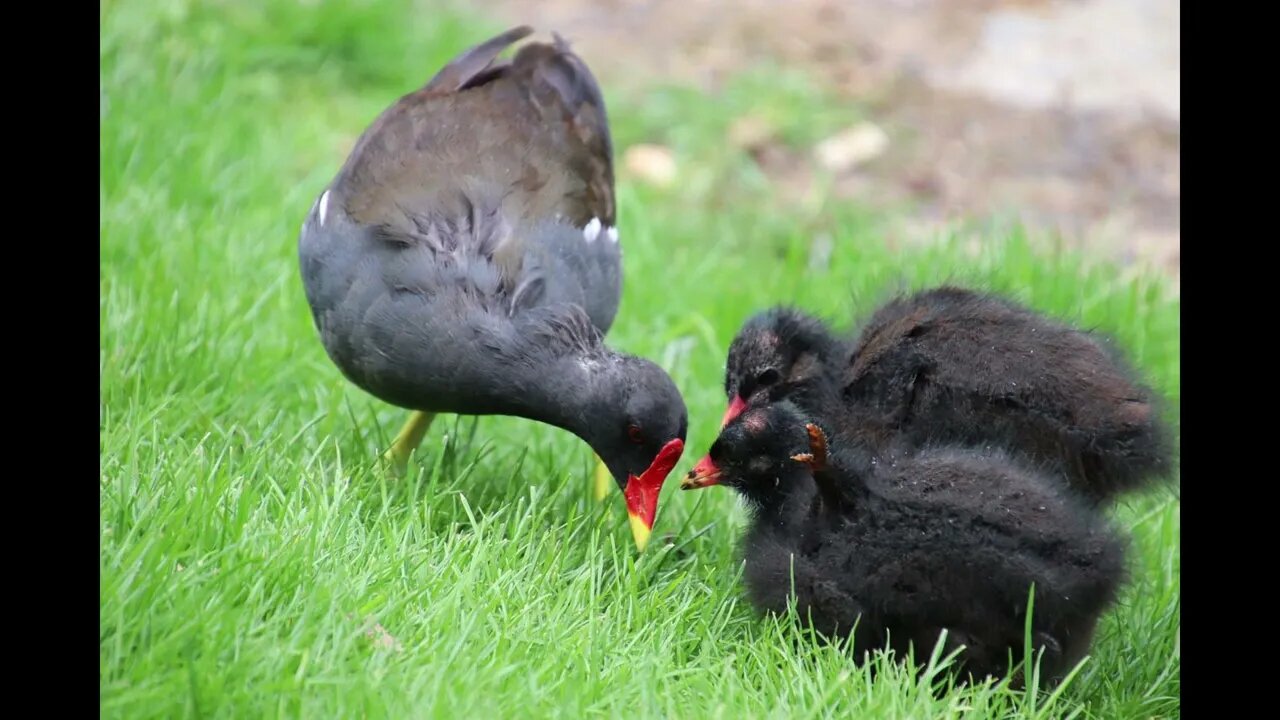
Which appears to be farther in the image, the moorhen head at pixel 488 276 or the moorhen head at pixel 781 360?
the moorhen head at pixel 781 360

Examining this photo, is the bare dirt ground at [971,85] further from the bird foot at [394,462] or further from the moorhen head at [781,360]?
the bird foot at [394,462]

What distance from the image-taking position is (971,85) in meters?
8.07

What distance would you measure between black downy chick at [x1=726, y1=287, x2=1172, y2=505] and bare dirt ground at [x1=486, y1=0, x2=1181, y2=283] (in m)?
2.92

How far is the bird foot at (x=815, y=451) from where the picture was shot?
3347 millimetres

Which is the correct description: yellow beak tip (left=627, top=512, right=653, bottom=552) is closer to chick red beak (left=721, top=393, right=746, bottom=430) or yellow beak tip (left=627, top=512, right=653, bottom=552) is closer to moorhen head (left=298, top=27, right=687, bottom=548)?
moorhen head (left=298, top=27, right=687, bottom=548)

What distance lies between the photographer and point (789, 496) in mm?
3727

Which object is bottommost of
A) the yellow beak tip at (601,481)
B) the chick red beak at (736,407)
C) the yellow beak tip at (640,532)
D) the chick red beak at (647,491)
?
the yellow beak tip at (601,481)

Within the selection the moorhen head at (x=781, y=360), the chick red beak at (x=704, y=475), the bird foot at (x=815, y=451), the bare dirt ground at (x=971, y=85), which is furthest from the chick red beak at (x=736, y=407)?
the bare dirt ground at (x=971, y=85)

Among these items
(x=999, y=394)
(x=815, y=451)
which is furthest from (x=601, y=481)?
(x=999, y=394)

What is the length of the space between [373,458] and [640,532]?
856 mm

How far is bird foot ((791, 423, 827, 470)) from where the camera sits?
3347 mm

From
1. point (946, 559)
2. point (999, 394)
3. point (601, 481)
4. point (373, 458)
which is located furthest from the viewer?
point (601, 481)

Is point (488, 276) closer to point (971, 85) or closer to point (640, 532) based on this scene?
point (640, 532)

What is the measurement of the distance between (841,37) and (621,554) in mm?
5280
